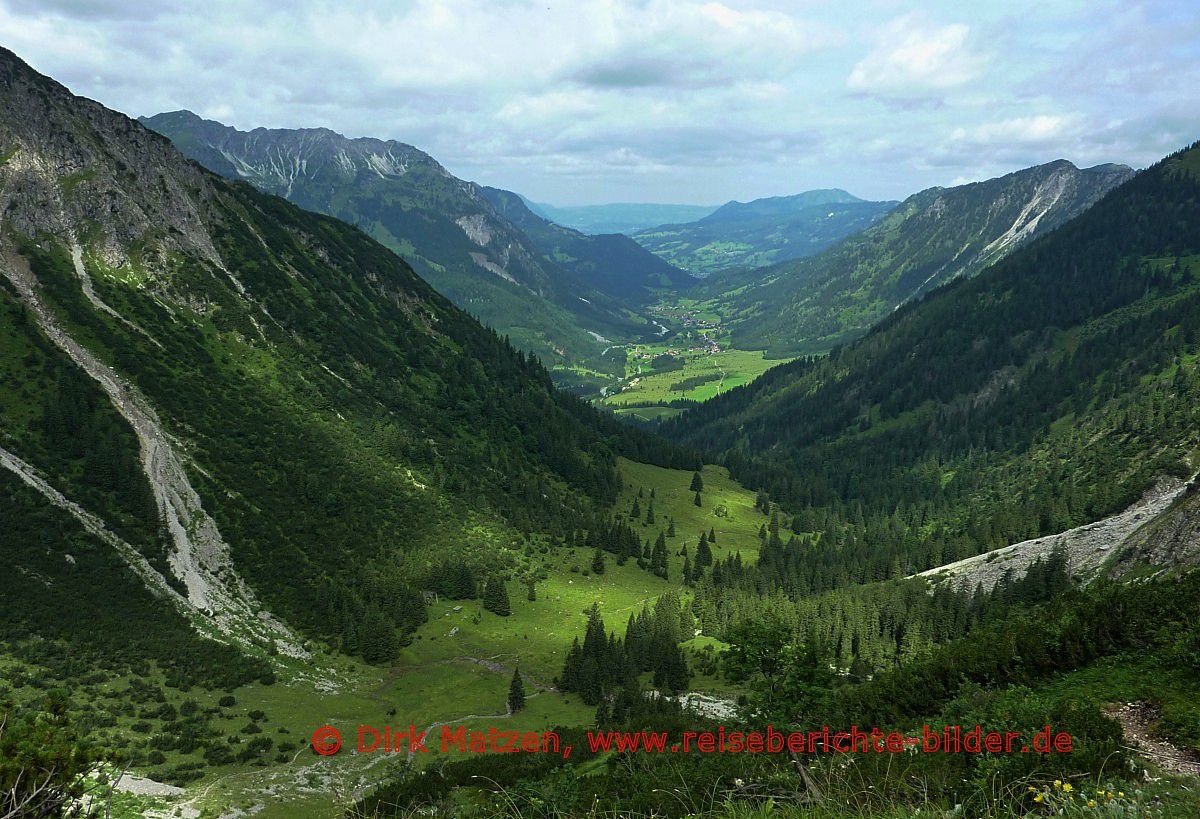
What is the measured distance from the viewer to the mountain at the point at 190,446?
90.1 m

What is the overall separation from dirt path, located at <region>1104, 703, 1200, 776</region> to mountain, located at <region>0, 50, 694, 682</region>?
91.5 meters

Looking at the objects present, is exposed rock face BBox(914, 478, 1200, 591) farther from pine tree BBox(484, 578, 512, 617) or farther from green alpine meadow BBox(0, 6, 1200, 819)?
pine tree BBox(484, 578, 512, 617)

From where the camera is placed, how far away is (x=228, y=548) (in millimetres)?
111312

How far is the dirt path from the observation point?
17.6 m

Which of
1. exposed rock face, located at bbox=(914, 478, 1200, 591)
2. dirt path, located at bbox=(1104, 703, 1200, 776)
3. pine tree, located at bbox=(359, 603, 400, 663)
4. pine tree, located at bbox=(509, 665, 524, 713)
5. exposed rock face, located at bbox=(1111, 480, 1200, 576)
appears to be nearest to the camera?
dirt path, located at bbox=(1104, 703, 1200, 776)

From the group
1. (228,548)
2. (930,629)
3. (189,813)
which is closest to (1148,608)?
(189,813)

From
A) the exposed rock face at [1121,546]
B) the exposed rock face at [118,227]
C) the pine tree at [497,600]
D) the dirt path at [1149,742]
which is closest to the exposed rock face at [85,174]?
the exposed rock face at [118,227]

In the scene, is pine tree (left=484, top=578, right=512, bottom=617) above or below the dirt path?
below

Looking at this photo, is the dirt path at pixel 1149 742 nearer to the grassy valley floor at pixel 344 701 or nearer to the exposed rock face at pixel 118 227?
the grassy valley floor at pixel 344 701

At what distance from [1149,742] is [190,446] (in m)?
→ 140

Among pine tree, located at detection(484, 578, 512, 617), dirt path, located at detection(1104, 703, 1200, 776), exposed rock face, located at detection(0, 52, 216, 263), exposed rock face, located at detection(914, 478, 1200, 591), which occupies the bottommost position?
A: pine tree, located at detection(484, 578, 512, 617)

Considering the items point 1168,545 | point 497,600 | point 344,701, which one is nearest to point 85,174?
point 497,600

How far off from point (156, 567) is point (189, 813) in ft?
177

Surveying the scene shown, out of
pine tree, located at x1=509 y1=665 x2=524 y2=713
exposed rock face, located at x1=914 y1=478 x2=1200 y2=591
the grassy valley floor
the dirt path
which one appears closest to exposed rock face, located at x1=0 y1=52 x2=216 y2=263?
the grassy valley floor
